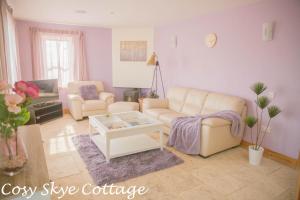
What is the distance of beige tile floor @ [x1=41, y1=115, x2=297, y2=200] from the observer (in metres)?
2.20

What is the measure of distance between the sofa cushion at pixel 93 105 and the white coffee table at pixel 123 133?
126cm

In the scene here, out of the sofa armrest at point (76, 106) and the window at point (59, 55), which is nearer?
the sofa armrest at point (76, 106)

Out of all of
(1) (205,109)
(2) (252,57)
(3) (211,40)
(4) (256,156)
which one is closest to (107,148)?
(1) (205,109)

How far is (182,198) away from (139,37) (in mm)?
4476

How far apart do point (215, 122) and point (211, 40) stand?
5.75ft

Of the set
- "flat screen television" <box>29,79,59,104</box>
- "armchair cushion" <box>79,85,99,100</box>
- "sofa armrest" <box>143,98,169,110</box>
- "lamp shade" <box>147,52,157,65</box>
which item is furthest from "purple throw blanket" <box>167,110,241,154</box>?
"flat screen television" <box>29,79,59,104</box>

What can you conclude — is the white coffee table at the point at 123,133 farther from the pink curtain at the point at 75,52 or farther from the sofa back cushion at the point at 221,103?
the pink curtain at the point at 75,52

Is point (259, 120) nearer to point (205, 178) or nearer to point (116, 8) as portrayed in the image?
point (205, 178)

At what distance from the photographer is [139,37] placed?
18.3 feet

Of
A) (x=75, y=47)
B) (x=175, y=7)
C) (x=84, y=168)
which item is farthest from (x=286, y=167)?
(x=75, y=47)

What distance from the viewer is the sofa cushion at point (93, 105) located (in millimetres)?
4703

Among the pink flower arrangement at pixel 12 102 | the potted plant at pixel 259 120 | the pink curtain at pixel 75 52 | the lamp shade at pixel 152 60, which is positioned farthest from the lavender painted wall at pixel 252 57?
the pink flower arrangement at pixel 12 102

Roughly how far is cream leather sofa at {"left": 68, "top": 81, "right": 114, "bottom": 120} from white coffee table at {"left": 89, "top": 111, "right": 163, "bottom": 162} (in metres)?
1.26

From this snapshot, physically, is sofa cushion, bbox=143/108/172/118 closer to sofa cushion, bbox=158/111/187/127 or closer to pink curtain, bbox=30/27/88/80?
sofa cushion, bbox=158/111/187/127
